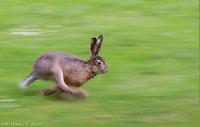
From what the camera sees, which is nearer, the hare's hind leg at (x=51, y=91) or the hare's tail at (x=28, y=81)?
the hare's hind leg at (x=51, y=91)

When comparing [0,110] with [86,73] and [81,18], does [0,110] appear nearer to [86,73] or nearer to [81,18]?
[86,73]

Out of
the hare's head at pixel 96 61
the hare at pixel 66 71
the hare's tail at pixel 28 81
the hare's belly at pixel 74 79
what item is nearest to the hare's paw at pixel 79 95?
the hare at pixel 66 71

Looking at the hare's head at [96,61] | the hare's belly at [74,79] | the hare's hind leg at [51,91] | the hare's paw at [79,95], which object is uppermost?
the hare's head at [96,61]

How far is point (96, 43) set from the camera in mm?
9141

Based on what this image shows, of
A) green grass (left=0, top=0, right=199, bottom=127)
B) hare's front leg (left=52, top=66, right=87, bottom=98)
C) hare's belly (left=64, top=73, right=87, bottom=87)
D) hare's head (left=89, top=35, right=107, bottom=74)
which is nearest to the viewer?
green grass (left=0, top=0, right=199, bottom=127)

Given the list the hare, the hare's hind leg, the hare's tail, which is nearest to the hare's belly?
the hare

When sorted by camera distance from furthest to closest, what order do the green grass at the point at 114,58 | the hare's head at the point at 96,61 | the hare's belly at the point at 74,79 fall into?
1. the hare's head at the point at 96,61
2. the hare's belly at the point at 74,79
3. the green grass at the point at 114,58

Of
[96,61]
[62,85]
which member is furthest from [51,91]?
[96,61]

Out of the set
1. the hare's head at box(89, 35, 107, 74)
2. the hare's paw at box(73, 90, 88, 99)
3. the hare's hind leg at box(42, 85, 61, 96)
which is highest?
the hare's head at box(89, 35, 107, 74)

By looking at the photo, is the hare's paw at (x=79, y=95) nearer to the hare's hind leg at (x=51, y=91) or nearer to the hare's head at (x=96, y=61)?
the hare's hind leg at (x=51, y=91)

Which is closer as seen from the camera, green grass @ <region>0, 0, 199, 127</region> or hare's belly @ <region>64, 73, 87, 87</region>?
green grass @ <region>0, 0, 199, 127</region>

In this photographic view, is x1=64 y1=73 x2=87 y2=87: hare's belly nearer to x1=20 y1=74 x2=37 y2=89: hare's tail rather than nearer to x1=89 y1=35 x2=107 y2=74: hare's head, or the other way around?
x1=89 y1=35 x2=107 y2=74: hare's head

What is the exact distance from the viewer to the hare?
888 cm

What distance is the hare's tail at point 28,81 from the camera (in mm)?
9125
